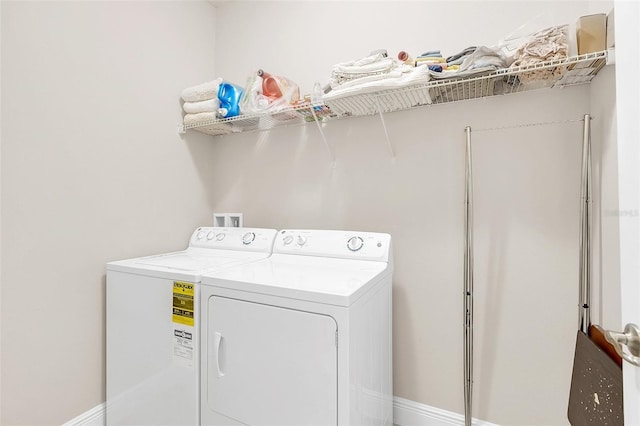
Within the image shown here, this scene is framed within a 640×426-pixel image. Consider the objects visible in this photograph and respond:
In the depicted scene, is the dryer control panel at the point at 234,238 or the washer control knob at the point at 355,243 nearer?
the washer control knob at the point at 355,243

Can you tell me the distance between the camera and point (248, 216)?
2.26 meters

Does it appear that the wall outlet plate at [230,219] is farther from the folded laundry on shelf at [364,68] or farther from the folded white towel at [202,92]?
the folded laundry on shelf at [364,68]

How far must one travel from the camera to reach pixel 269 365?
47.1 inches

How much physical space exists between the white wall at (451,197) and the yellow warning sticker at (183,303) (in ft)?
2.81

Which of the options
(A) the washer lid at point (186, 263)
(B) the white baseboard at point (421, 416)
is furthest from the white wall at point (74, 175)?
(B) the white baseboard at point (421, 416)

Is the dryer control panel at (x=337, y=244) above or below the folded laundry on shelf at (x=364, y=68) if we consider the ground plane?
below

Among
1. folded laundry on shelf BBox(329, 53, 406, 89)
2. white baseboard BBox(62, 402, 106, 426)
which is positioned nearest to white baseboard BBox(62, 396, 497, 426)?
white baseboard BBox(62, 402, 106, 426)

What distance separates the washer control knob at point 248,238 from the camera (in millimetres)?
1908

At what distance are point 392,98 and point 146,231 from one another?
5.23 ft

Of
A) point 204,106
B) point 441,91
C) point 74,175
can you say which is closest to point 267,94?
point 204,106

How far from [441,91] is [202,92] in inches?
56.3

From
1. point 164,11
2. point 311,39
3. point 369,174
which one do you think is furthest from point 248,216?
point 164,11

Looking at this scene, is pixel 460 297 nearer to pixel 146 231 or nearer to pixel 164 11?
pixel 146 231

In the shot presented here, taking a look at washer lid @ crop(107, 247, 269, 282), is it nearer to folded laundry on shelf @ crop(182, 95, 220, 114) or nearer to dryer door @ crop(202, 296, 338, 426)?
dryer door @ crop(202, 296, 338, 426)
